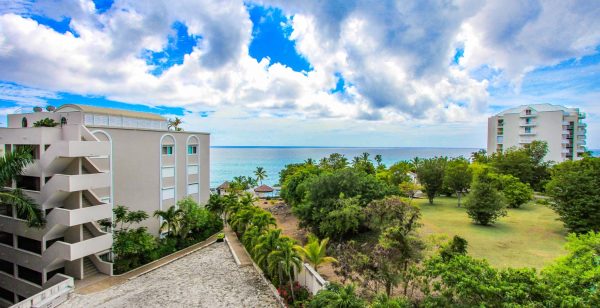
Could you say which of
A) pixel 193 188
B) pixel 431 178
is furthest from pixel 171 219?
pixel 431 178

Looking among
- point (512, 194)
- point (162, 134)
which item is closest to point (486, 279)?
point (162, 134)

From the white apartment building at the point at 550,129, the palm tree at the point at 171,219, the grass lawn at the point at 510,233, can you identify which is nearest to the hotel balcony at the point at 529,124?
the white apartment building at the point at 550,129

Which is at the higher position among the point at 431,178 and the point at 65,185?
the point at 65,185

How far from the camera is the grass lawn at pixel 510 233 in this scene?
19.6 meters

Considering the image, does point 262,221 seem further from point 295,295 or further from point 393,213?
point 393,213

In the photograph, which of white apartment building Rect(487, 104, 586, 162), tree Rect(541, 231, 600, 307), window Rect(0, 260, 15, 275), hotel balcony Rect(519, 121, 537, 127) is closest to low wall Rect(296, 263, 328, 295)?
tree Rect(541, 231, 600, 307)

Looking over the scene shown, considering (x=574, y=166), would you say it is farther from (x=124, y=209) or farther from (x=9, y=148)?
(x=9, y=148)

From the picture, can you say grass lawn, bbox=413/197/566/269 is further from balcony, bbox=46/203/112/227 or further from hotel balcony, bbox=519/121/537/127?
hotel balcony, bbox=519/121/537/127

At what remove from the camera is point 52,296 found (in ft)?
51.2

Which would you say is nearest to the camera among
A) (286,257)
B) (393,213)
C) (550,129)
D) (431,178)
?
(286,257)

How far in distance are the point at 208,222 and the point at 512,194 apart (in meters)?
33.8

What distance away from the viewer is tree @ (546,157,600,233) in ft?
74.6

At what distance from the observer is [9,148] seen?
19.9m

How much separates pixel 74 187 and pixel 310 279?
1424 centimetres
